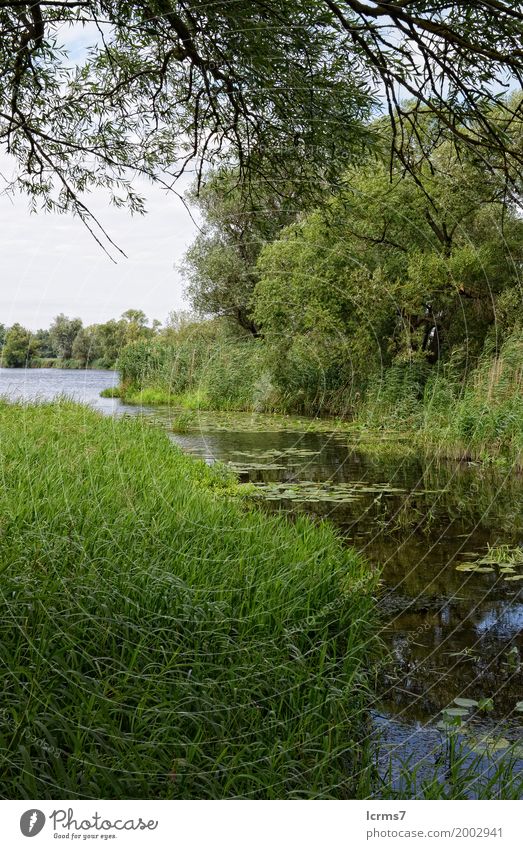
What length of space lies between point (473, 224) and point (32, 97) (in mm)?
11237

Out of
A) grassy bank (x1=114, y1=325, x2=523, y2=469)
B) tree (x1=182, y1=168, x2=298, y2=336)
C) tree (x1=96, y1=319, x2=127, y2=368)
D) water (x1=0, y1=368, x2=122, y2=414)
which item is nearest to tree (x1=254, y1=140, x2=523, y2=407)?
grassy bank (x1=114, y1=325, x2=523, y2=469)

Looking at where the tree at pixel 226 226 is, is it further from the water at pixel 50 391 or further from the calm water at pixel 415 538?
the water at pixel 50 391

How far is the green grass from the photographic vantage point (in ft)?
7.70

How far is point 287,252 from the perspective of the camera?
11.3 metres

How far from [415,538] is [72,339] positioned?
11.3 feet

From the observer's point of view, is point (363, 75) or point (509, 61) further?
point (363, 75)

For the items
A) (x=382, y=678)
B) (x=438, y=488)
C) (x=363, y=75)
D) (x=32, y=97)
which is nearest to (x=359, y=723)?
(x=382, y=678)

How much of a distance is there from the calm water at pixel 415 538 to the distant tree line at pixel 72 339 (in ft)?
0.76

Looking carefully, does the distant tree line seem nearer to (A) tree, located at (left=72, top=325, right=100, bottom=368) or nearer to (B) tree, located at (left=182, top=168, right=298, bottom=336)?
(A) tree, located at (left=72, top=325, right=100, bottom=368)

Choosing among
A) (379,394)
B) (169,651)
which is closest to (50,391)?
(379,394)

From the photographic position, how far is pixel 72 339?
201 inches

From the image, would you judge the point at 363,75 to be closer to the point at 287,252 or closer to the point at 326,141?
the point at 326,141

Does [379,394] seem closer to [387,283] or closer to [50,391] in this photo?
[387,283]

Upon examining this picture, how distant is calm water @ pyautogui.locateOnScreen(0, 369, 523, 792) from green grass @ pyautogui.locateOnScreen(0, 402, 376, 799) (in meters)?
0.31
